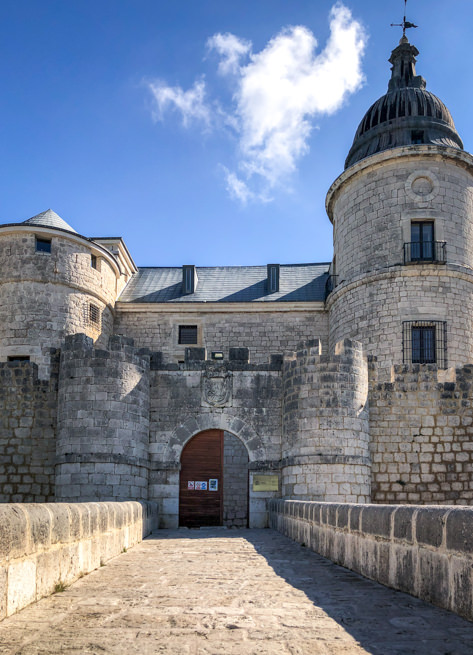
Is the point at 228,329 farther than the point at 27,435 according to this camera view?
Yes

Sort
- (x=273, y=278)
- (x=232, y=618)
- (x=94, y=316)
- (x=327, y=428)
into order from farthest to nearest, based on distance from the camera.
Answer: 1. (x=273, y=278)
2. (x=94, y=316)
3. (x=327, y=428)
4. (x=232, y=618)

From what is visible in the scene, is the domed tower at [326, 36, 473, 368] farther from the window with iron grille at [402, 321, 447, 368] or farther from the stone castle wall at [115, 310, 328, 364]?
the stone castle wall at [115, 310, 328, 364]

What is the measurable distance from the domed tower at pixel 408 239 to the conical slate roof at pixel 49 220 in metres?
9.02

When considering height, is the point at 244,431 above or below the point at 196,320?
below

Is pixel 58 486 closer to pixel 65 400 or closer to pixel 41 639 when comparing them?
pixel 65 400

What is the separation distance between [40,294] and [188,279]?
19.3ft

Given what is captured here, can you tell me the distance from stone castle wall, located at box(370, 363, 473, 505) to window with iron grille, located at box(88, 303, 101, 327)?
1012 cm

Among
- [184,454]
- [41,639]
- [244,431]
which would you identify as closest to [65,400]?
[184,454]

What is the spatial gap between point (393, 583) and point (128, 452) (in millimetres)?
9953

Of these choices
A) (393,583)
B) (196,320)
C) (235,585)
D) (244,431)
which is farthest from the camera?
(196,320)

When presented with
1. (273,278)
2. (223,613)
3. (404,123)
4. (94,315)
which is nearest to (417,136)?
(404,123)

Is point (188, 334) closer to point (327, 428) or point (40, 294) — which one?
point (40, 294)

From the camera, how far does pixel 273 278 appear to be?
24.7 metres

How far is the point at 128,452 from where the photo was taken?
47.8 feet
